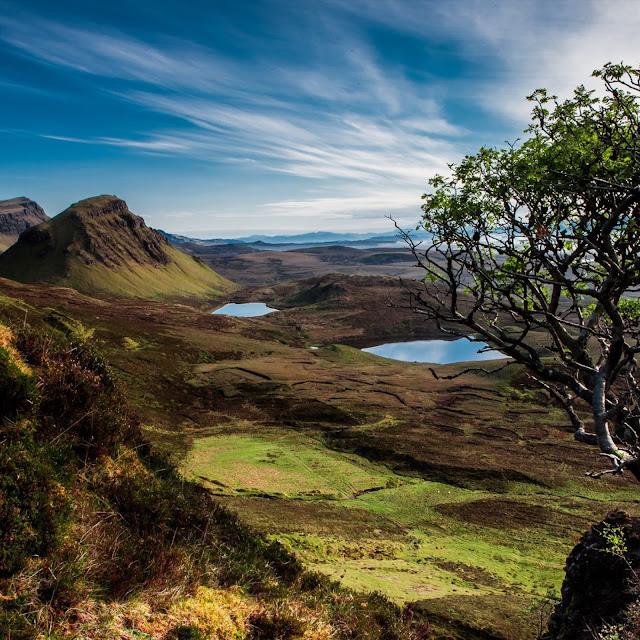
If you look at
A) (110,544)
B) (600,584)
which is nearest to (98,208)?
(110,544)

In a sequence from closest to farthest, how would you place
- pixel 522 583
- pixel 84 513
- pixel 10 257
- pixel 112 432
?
pixel 84 513
pixel 112 432
pixel 522 583
pixel 10 257

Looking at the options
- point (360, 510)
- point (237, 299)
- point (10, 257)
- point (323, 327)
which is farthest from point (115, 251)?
point (360, 510)

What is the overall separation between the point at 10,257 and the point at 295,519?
169587 mm

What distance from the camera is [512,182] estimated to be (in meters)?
10.2

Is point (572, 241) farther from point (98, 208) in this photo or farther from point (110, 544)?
point (98, 208)

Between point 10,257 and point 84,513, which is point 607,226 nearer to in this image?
point 84,513

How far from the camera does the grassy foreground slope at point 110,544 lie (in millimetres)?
5703

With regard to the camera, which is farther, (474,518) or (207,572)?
(474,518)

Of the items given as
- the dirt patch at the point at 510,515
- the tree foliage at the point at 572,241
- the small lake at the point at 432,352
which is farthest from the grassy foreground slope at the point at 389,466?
the small lake at the point at 432,352

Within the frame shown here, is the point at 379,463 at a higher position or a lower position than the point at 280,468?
lower

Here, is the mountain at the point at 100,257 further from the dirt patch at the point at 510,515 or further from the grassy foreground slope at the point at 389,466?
the dirt patch at the point at 510,515

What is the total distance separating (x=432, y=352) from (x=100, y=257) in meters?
119

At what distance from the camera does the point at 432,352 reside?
104 meters

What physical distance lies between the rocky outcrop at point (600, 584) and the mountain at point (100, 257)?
145080 mm
